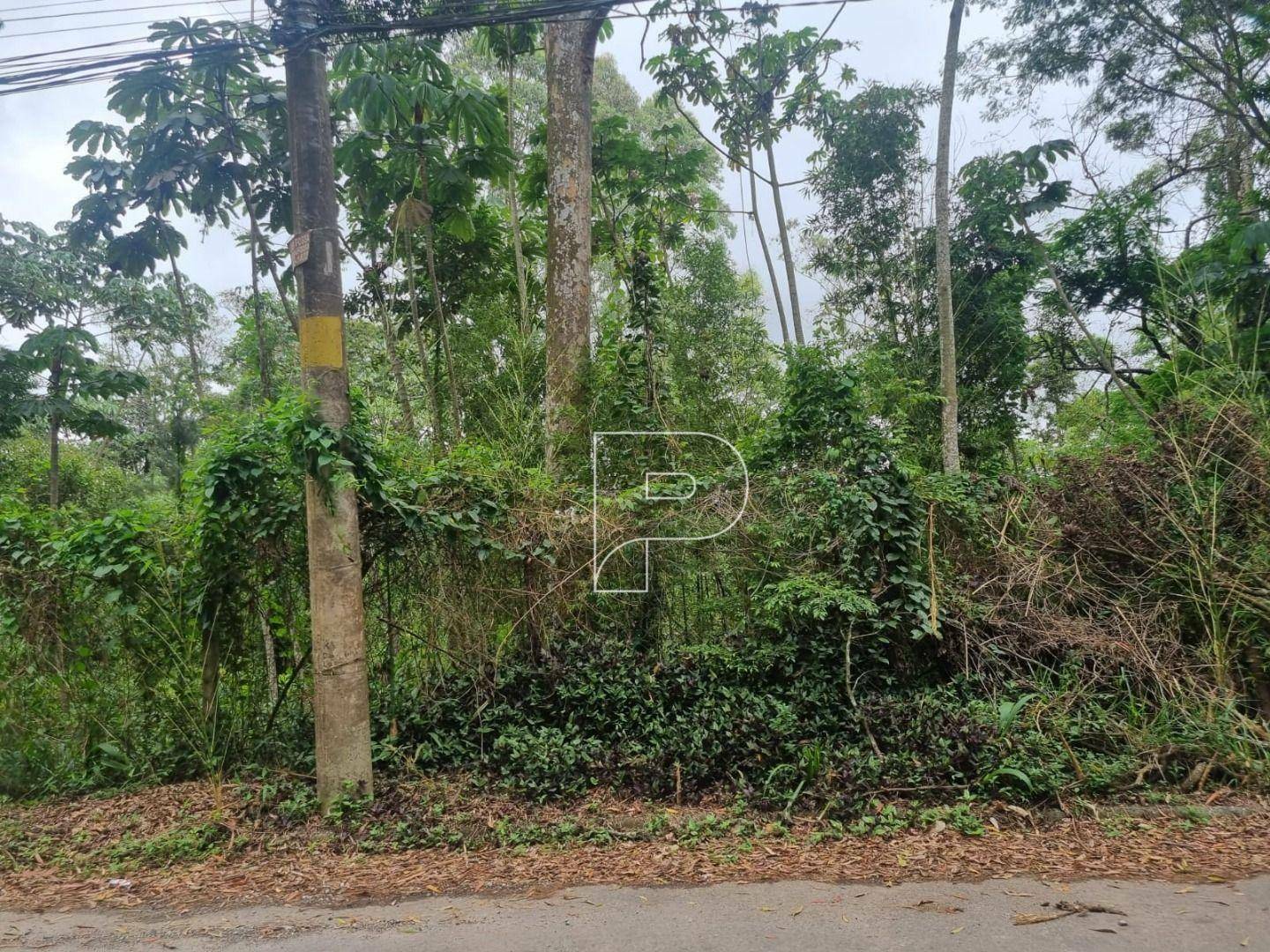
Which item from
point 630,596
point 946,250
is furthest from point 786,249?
point 630,596

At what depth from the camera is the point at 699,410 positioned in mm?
7961

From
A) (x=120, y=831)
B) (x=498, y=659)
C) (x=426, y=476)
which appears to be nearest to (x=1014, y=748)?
(x=498, y=659)

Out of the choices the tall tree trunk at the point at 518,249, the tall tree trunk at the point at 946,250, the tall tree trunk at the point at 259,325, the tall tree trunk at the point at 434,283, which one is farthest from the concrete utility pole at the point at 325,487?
the tall tree trunk at the point at 946,250

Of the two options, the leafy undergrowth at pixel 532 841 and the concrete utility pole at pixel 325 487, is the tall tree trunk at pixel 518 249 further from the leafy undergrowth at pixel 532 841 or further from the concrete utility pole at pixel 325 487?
the leafy undergrowth at pixel 532 841

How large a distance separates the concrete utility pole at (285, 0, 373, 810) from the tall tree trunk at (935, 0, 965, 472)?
20.8ft

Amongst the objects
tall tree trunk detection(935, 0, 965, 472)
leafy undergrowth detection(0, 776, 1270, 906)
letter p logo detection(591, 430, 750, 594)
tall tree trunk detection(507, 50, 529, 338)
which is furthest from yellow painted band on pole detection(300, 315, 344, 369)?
tall tree trunk detection(935, 0, 965, 472)

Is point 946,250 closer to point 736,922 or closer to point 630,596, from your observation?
point 630,596

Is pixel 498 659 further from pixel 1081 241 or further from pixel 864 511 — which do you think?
pixel 1081 241

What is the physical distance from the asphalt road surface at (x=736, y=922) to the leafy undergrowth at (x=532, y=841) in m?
0.18

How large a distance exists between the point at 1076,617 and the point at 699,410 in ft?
13.6

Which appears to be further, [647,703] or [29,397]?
[29,397]

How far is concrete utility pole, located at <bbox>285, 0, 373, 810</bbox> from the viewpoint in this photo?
14.6 feet

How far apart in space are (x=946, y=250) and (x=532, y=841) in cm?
759

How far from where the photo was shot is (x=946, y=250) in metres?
8.18
